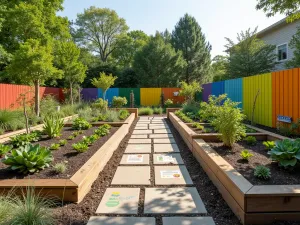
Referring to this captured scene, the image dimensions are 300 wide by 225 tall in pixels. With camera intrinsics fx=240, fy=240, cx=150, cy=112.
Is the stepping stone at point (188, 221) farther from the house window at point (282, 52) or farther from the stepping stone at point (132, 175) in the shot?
the house window at point (282, 52)


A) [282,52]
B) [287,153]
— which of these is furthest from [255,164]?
[282,52]

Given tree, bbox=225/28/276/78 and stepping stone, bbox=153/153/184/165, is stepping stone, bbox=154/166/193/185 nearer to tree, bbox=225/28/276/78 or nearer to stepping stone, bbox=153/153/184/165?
stepping stone, bbox=153/153/184/165

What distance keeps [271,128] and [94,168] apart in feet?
16.0

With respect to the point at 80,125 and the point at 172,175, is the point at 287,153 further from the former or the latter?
the point at 80,125

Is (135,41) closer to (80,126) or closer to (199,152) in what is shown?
(80,126)

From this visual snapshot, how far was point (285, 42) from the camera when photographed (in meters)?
14.5

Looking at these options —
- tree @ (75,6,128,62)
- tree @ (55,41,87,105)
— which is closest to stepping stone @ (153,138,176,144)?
tree @ (55,41,87,105)

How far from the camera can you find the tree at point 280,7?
192 inches

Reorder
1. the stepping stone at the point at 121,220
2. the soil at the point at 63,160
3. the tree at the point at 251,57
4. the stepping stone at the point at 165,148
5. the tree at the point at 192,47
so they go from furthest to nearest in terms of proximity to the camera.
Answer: the tree at the point at 192,47
the tree at the point at 251,57
the stepping stone at the point at 165,148
the soil at the point at 63,160
the stepping stone at the point at 121,220

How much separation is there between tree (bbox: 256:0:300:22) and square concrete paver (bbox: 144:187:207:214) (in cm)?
420

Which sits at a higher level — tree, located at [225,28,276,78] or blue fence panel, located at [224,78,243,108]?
tree, located at [225,28,276,78]

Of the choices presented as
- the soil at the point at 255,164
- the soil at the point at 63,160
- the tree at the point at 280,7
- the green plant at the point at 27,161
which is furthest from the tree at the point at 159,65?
the green plant at the point at 27,161

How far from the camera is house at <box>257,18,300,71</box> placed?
45.7 ft

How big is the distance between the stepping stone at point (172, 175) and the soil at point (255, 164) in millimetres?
670
